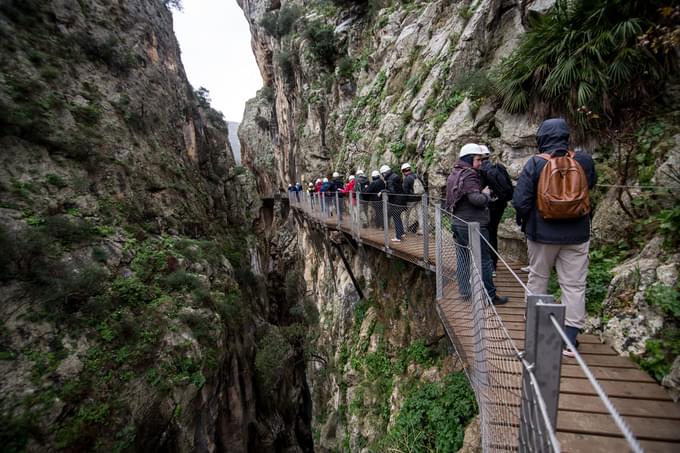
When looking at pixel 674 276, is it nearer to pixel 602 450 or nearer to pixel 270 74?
pixel 602 450

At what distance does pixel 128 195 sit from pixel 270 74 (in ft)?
93.9

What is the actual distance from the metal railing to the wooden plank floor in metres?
0.01

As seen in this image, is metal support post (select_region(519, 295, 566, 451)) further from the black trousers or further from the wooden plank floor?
the black trousers

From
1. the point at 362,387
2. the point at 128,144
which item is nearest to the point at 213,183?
the point at 128,144

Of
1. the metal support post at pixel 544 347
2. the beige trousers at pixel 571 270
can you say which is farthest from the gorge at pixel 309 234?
the metal support post at pixel 544 347

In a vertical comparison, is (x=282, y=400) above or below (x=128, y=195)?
below

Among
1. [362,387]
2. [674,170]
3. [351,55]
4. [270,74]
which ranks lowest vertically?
[362,387]

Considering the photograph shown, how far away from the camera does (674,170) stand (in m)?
3.29

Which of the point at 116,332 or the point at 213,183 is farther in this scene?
the point at 213,183

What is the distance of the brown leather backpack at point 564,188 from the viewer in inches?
90.3

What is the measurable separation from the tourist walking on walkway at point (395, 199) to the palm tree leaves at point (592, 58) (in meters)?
3.03

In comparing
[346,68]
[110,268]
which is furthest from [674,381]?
[346,68]

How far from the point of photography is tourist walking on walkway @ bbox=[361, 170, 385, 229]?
22.4 feet

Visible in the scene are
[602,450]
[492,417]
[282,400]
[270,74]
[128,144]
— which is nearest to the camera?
[602,450]
